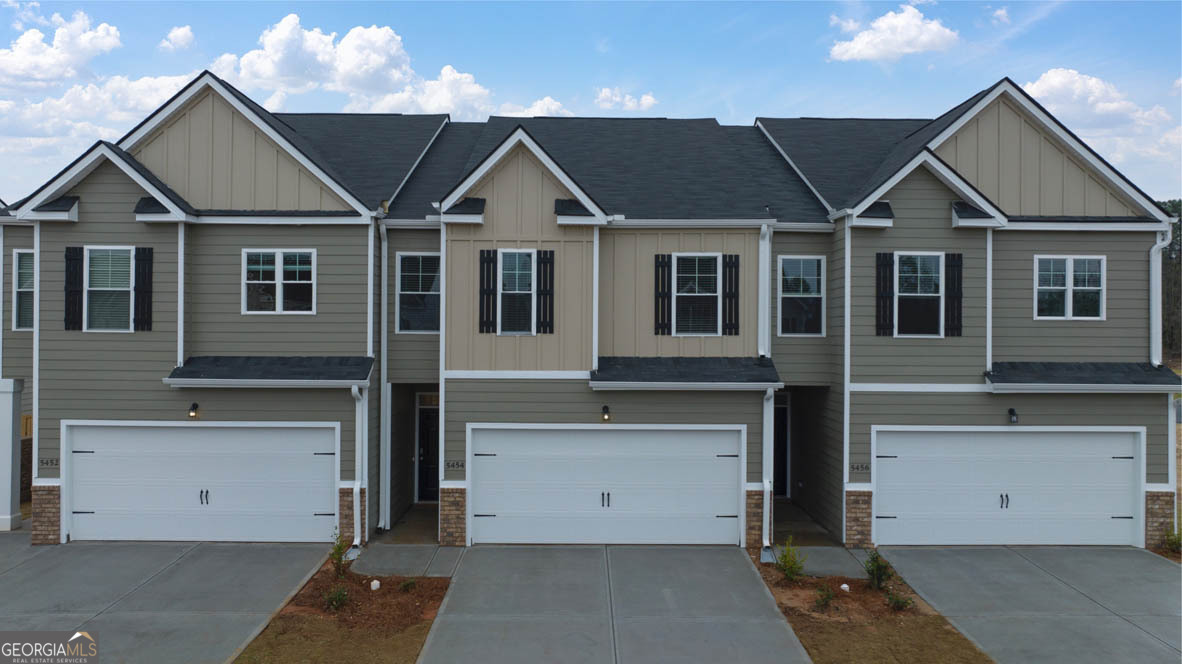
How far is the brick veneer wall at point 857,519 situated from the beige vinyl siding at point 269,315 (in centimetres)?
896

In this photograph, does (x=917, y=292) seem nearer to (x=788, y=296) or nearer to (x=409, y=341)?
(x=788, y=296)

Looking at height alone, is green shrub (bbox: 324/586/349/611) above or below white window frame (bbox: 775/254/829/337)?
below

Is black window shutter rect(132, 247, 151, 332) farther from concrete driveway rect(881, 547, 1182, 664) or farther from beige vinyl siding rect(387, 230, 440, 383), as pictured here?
concrete driveway rect(881, 547, 1182, 664)

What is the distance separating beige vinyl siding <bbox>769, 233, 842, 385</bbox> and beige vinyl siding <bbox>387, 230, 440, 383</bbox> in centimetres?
632

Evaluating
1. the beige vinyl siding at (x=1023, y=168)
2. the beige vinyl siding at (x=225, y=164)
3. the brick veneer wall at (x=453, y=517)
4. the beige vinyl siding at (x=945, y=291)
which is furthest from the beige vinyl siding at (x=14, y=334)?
the beige vinyl siding at (x=1023, y=168)

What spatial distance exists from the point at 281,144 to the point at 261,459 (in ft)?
18.2

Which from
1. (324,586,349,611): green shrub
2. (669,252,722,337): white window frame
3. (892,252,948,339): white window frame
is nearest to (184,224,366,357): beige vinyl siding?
(324,586,349,611): green shrub

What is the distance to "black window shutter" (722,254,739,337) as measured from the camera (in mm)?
12531

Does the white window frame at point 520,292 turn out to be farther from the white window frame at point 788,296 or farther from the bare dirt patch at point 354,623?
the white window frame at point 788,296

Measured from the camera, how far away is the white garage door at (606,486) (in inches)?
482

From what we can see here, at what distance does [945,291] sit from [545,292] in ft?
23.0

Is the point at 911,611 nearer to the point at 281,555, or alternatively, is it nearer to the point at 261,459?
the point at 281,555

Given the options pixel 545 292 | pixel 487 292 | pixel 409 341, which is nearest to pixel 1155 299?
pixel 545 292

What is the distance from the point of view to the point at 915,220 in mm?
12328
